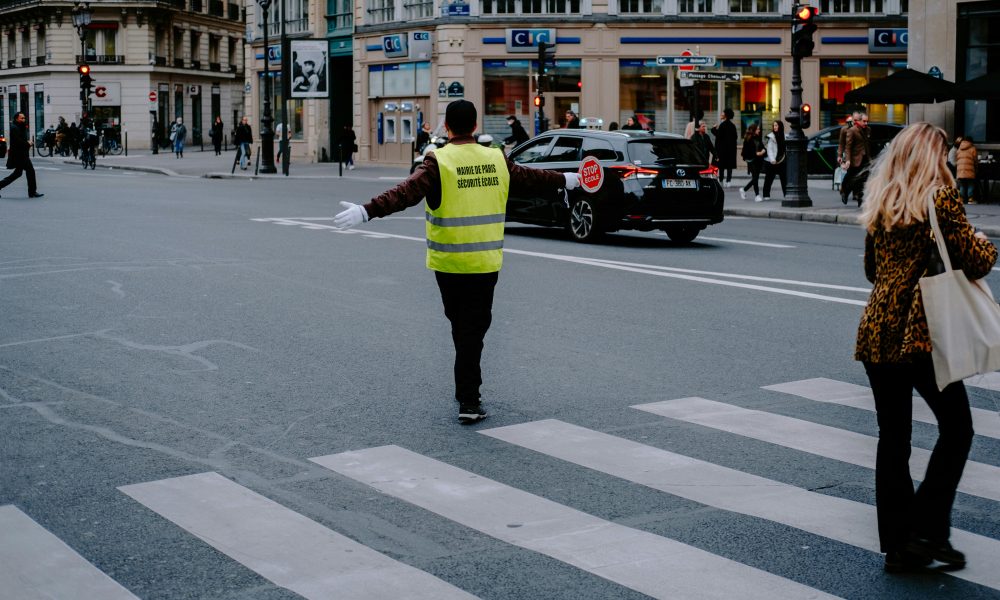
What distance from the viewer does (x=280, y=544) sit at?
A: 16.1ft

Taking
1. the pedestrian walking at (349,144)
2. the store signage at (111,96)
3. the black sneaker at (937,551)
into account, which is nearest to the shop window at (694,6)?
the pedestrian walking at (349,144)

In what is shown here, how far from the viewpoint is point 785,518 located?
5254 millimetres

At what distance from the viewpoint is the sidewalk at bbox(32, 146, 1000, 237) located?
22.3m

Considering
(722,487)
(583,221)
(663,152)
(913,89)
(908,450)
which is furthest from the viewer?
(913,89)

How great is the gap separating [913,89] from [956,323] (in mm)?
21315

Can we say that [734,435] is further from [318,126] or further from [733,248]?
[318,126]

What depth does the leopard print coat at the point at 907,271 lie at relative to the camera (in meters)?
4.54

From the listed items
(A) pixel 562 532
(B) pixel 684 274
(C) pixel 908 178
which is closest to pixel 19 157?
(B) pixel 684 274

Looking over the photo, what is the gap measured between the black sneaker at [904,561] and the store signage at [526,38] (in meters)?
39.5

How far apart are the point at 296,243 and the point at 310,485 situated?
11.1 m

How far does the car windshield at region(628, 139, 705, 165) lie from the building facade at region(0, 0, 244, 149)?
5361cm

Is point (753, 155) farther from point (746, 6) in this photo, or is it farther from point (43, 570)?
point (43, 570)

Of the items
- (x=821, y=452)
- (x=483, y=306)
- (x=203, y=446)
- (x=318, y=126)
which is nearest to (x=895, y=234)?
(x=821, y=452)

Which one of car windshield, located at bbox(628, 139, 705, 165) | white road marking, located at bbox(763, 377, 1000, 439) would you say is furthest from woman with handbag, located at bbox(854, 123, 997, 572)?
car windshield, located at bbox(628, 139, 705, 165)
